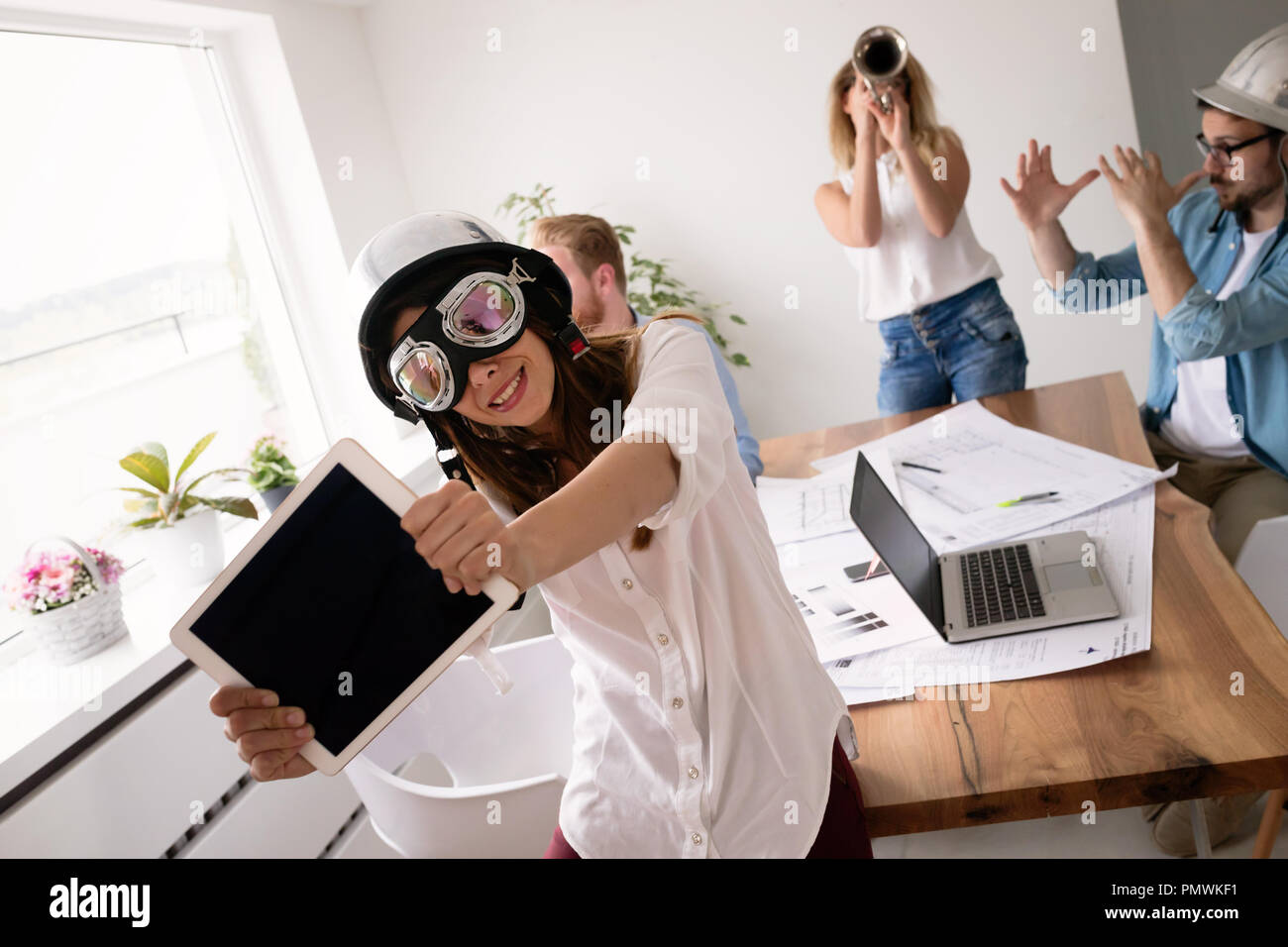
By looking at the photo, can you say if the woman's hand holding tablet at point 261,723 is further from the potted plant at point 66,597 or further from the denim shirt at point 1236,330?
the denim shirt at point 1236,330

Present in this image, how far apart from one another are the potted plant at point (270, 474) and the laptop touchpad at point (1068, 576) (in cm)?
217

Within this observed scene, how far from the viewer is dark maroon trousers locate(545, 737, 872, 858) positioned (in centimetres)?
122

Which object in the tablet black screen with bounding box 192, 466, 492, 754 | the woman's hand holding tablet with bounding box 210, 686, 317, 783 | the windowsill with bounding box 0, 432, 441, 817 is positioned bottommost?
the windowsill with bounding box 0, 432, 441, 817

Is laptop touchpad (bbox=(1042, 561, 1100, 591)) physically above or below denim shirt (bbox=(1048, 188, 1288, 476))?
below

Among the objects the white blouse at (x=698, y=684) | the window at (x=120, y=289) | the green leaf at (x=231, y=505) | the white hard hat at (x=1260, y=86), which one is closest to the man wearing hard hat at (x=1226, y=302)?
the white hard hat at (x=1260, y=86)

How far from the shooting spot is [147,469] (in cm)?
253

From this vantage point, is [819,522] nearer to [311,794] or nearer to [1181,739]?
[1181,739]

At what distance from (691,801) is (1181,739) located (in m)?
0.62

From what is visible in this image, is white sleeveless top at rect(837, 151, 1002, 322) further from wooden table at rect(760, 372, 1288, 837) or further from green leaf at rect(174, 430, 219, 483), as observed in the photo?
green leaf at rect(174, 430, 219, 483)

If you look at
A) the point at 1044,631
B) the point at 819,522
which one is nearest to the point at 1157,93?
the point at 819,522

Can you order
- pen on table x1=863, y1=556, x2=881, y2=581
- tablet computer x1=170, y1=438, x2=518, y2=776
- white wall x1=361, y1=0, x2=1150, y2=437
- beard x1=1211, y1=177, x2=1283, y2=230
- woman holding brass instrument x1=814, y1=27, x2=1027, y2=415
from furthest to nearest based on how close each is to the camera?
white wall x1=361, y1=0, x2=1150, y2=437
woman holding brass instrument x1=814, y1=27, x2=1027, y2=415
beard x1=1211, y1=177, x2=1283, y2=230
pen on table x1=863, y1=556, x2=881, y2=581
tablet computer x1=170, y1=438, x2=518, y2=776

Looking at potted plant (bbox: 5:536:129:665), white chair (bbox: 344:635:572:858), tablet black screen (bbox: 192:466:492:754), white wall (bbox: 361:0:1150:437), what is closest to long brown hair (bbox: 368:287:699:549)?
tablet black screen (bbox: 192:466:492:754)

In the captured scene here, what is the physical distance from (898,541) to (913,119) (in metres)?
1.80

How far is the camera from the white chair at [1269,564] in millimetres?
1929
